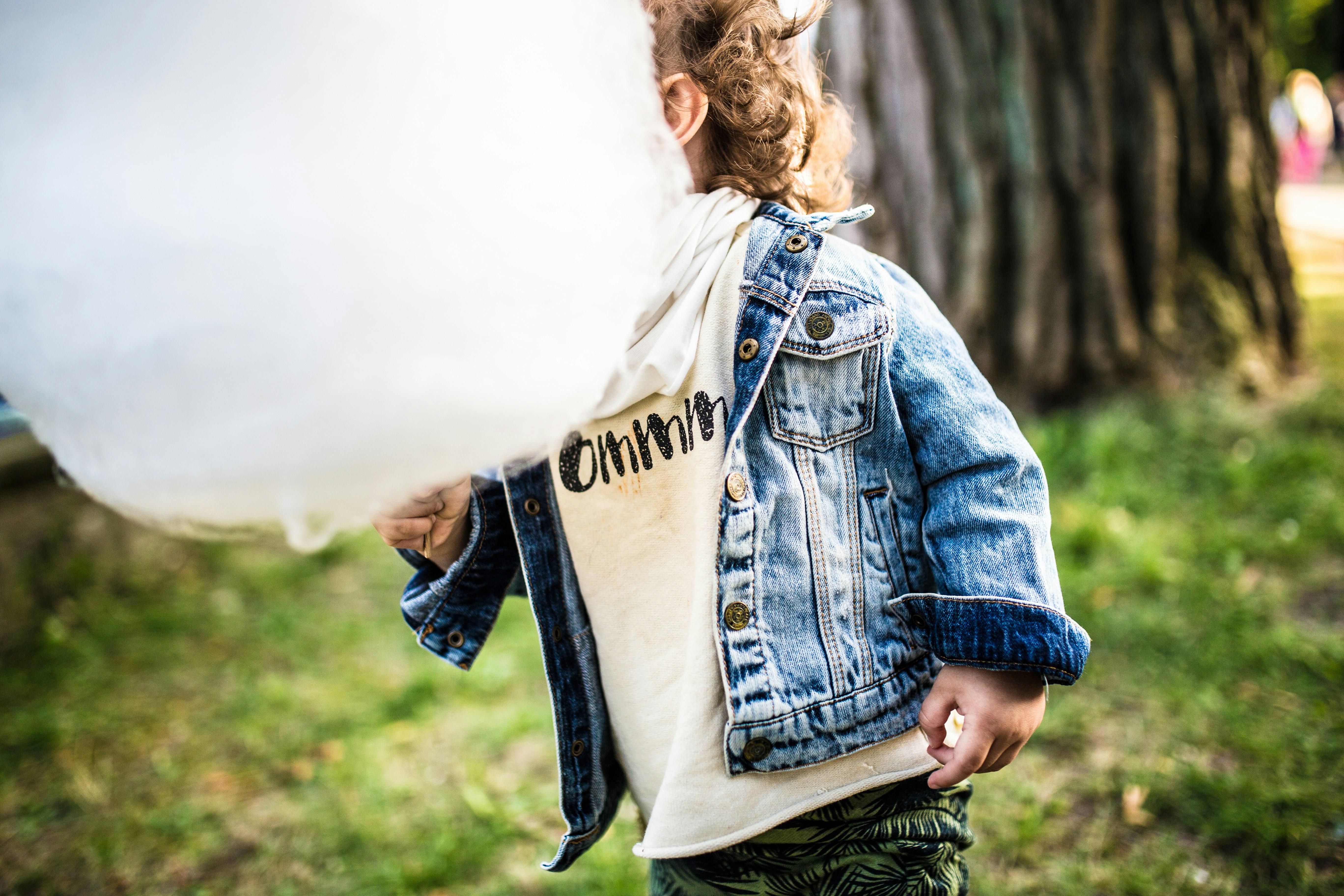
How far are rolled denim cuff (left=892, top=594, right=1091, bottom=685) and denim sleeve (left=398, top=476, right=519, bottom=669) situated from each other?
60 centimetres

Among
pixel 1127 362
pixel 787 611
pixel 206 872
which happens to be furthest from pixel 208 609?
pixel 1127 362

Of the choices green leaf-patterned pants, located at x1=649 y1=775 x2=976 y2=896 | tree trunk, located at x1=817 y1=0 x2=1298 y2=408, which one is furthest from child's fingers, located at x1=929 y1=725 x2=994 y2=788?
tree trunk, located at x1=817 y1=0 x2=1298 y2=408

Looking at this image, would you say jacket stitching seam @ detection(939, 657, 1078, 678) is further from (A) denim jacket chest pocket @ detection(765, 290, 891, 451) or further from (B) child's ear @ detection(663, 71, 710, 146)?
(B) child's ear @ detection(663, 71, 710, 146)

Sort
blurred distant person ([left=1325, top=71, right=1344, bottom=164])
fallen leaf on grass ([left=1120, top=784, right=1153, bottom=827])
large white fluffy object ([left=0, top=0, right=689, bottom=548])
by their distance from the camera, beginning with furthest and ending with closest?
blurred distant person ([left=1325, top=71, right=1344, bottom=164]) → fallen leaf on grass ([left=1120, top=784, right=1153, bottom=827]) → large white fluffy object ([left=0, top=0, right=689, bottom=548])

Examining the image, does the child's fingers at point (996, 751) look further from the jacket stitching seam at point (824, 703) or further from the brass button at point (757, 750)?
the brass button at point (757, 750)

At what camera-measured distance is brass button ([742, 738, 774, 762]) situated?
108cm

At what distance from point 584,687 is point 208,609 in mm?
2696

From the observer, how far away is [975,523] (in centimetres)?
107

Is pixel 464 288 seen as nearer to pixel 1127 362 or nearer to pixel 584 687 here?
pixel 584 687

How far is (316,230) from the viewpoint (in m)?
0.62

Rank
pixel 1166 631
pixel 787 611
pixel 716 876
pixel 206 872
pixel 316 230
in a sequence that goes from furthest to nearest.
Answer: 1. pixel 1166 631
2. pixel 206 872
3. pixel 716 876
4. pixel 787 611
5. pixel 316 230

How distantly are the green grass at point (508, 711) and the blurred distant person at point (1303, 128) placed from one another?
1291cm

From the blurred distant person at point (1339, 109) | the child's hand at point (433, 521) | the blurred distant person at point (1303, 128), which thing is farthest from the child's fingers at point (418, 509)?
the blurred distant person at point (1303, 128)

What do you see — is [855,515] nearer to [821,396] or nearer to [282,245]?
[821,396]
